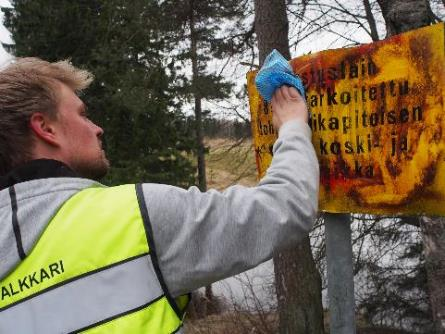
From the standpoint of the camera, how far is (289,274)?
5.41 metres

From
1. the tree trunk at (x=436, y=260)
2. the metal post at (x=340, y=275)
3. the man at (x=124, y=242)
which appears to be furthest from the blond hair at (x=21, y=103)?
the tree trunk at (x=436, y=260)

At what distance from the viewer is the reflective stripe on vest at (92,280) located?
1.15m

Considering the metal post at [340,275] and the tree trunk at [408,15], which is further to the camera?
the tree trunk at [408,15]

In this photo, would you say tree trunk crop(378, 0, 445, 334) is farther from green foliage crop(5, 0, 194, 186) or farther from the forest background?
green foliage crop(5, 0, 194, 186)

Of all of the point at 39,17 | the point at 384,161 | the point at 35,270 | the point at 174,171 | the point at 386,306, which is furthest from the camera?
the point at 174,171

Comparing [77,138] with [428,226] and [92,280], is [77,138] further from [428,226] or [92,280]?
[428,226]

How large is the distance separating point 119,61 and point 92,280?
11.5m

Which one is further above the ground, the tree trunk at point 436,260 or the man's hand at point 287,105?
the man's hand at point 287,105

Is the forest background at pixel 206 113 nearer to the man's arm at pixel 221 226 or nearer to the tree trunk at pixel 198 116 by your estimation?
the tree trunk at pixel 198 116

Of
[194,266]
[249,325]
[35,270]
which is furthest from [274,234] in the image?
[249,325]

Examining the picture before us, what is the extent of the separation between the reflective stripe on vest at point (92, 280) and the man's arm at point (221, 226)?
42mm

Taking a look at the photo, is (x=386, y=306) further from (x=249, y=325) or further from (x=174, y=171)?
(x=174, y=171)

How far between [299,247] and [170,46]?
8.33 metres

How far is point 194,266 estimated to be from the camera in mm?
1201
